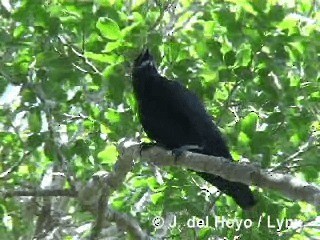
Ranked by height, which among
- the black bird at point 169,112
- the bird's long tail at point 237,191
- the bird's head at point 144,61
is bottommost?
the bird's long tail at point 237,191

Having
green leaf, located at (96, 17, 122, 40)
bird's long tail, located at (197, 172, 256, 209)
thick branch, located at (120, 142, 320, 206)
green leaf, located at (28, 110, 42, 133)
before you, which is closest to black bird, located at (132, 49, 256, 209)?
bird's long tail, located at (197, 172, 256, 209)

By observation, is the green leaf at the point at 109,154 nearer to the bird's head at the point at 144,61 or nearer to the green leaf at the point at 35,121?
the green leaf at the point at 35,121

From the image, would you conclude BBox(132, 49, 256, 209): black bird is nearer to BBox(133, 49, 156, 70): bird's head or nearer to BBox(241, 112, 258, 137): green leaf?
BBox(133, 49, 156, 70): bird's head

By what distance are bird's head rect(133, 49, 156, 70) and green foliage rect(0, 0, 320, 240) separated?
0.15 ft

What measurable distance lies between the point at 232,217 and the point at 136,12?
1586mm

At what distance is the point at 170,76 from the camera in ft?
16.5

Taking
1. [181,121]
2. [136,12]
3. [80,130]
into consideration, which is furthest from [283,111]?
[80,130]

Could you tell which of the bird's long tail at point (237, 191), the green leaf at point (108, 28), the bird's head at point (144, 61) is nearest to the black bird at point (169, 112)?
the bird's head at point (144, 61)

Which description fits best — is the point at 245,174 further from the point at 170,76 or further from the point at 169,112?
the point at 170,76

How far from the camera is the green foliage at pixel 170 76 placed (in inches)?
158

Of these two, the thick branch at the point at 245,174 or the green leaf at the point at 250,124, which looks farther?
the green leaf at the point at 250,124

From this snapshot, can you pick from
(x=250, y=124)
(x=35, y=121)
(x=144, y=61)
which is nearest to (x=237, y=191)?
(x=250, y=124)

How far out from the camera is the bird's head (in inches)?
A: 175

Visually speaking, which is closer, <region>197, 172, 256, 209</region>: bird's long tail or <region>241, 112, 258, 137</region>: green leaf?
<region>241, 112, 258, 137</region>: green leaf
